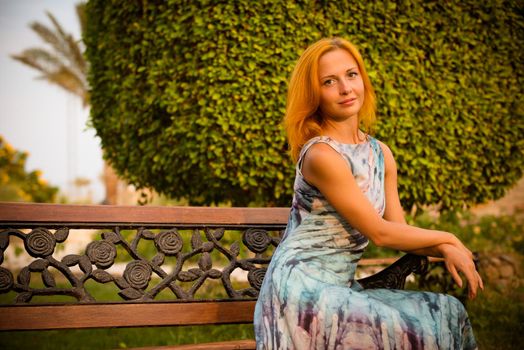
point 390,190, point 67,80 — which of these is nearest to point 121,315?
point 390,190

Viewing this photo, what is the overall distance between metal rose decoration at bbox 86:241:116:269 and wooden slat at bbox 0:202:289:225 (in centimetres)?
12

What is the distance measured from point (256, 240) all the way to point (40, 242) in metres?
1.04

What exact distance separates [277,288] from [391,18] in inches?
133

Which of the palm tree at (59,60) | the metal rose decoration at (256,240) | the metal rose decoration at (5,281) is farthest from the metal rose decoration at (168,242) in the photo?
the palm tree at (59,60)

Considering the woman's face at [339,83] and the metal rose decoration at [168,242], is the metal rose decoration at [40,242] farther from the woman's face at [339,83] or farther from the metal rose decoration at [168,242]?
the woman's face at [339,83]

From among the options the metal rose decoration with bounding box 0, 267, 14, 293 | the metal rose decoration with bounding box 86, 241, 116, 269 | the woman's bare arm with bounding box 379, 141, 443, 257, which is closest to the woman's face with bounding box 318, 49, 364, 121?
the woman's bare arm with bounding box 379, 141, 443, 257

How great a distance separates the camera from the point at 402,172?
4957 mm

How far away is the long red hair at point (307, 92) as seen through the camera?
2.22 meters

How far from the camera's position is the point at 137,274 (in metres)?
2.69

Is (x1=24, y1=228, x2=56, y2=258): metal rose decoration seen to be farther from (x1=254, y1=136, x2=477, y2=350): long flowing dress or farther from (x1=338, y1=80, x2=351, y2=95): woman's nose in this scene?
(x1=338, y1=80, x2=351, y2=95): woman's nose

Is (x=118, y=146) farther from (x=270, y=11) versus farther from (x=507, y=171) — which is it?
(x=507, y=171)

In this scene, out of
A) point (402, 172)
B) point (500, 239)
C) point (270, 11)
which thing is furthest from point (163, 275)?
point (500, 239)

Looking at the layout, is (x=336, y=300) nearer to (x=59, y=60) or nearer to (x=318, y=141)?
(x=318, y=141)

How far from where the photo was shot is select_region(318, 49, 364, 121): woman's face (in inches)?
86.9
